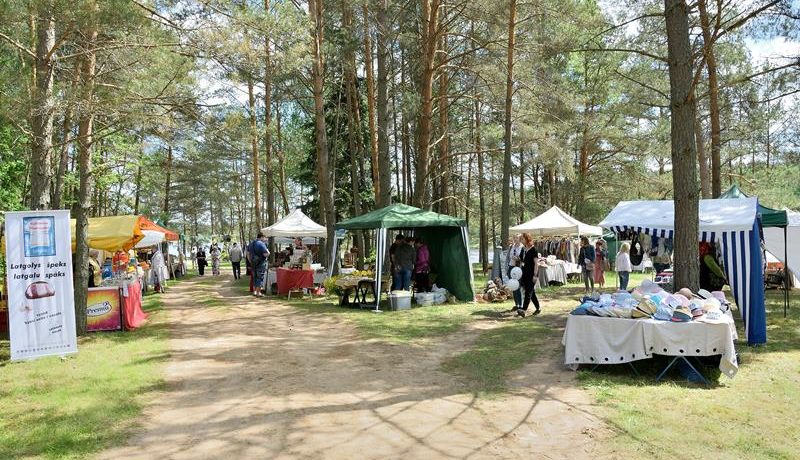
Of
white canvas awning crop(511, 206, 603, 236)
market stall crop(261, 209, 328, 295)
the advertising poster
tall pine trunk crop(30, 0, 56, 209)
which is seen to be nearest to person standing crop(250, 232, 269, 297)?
market stall crop(261, 209, 328, 295)

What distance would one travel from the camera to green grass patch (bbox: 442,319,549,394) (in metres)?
5.71

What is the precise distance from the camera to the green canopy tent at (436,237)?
11.1m

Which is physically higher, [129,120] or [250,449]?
[129,120]

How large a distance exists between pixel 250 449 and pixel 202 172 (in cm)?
2812

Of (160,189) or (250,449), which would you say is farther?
(160,189)

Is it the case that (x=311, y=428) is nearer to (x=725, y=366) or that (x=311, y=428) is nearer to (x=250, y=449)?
(x=250, y=449)

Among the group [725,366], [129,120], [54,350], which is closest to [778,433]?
[725,366]

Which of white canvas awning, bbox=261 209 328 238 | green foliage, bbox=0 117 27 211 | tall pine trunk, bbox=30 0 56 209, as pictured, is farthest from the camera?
white canvas awning, bbox=261 209 328 238

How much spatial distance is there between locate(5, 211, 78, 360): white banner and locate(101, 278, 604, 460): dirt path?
4.60 feet

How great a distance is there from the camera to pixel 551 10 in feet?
43.8

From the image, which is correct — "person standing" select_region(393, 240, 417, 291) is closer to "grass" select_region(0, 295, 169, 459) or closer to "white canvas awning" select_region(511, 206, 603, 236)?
"grass" select_region(0, 295, 169, 459)

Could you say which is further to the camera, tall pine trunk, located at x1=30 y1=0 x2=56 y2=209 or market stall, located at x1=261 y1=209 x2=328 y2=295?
market stall, located at x1=261 y1=209 x2=328 y2=295

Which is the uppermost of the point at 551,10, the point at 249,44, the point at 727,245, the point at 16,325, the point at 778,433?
the point at 551,10

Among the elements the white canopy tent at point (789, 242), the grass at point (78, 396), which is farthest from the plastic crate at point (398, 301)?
the white canopy tent at point (789, 242)
